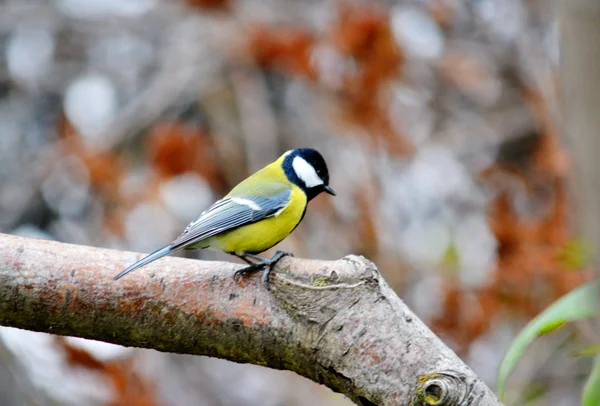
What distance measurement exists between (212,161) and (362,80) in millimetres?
956

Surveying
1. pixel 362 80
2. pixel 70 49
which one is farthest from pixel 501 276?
pixel 70 49

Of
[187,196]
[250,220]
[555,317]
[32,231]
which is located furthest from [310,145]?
[555,317]

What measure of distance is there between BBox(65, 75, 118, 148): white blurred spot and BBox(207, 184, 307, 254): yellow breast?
Result: 209 cm

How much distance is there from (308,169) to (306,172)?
0.06 ft

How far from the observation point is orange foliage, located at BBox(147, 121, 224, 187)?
3.48m

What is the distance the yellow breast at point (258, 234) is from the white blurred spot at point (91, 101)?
2092 mm

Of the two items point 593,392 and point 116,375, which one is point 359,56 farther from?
point 593,392

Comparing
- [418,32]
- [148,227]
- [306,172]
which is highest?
[418,32]

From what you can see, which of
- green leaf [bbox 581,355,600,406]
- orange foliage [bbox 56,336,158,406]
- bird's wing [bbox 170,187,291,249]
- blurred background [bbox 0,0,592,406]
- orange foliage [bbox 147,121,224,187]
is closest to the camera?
green leaf [bbox 581,355,600,406]

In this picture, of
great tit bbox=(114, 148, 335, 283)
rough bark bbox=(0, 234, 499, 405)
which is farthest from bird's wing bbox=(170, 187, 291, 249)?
rough bark bbox=(0, 234, 499, 405)

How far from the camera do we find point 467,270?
3.61 meters

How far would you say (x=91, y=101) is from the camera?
4270 mm

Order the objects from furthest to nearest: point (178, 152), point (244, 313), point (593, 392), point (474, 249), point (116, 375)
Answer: point (474, 249)
point (178, 152)
point (116, 375)
point (244, 313)
point (593, 392)

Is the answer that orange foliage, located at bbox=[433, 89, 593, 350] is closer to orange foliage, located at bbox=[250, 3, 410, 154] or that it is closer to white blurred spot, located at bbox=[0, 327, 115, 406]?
orange foliage, located at bbox=[250, 3, 410, 154]
